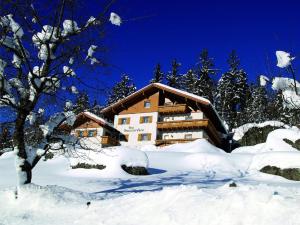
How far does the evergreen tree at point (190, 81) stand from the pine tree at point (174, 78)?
1.01 m

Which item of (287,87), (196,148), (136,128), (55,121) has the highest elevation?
(136,128)

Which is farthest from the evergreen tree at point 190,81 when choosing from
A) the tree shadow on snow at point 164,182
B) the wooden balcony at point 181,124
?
the tree shadow on snow at point 164,182

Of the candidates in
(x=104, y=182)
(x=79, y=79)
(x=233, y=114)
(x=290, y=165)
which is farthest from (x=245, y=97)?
(x=79, y=79)

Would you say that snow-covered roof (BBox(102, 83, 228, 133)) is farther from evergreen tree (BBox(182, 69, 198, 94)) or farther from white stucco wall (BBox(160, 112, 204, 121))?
evergreen tree (BBox(182, 69, 198, 94))

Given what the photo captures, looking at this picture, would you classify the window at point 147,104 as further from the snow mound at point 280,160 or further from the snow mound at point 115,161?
the snow mound at point 115,161

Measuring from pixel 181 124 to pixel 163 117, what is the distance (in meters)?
4.37

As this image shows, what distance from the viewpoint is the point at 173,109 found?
4506 centimetres

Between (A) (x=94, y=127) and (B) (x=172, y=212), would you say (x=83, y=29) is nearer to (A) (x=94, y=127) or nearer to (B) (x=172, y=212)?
(B) (x=172, y=212)

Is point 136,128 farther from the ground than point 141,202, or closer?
farther from the ground

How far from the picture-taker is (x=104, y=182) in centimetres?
1684

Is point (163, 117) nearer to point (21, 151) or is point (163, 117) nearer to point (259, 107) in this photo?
point (259, 107)

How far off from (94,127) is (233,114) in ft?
75.8

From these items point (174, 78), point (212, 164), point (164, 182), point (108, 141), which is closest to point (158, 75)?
point (174, 78)

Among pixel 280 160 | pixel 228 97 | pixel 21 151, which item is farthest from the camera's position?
pixel 228 97
